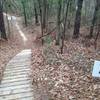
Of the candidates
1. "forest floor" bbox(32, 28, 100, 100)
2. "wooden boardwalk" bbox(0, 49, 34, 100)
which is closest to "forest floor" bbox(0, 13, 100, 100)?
"forest floor" bbox(32, 28, 100, 100)

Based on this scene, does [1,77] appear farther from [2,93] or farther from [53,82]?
[53,82]

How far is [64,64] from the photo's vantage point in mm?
7844

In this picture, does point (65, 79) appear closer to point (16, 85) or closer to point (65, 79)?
point (65, 79)

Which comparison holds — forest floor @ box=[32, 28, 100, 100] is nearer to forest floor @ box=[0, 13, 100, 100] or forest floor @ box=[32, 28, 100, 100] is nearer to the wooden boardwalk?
forest floor @ box=[0, 13, 100, 100]


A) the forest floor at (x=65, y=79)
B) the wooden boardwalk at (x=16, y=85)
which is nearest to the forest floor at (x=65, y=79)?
the forest floor at (x=65, y=79)

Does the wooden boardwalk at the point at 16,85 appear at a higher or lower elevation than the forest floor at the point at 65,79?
lower

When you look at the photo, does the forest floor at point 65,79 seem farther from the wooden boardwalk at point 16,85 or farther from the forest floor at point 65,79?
the wooden boardwalk at point 16,85

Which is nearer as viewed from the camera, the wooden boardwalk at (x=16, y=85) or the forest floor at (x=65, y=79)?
the forest floor at (x=65, y=79)

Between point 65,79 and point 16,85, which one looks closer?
point 65,79

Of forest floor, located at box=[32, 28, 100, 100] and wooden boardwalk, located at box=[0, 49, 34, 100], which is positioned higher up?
forest floor, located at box=[32, 28, 100, 100]

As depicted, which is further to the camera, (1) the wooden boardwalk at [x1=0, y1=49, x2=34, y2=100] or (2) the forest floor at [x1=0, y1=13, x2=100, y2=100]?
(1) the wooden boardwalk at [x1=0, y1=49, x2=34, y2=100]

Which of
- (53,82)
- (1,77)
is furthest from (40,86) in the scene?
(1,77)

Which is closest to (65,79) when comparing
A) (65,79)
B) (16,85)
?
(65,79)

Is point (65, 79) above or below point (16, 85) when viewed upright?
above
